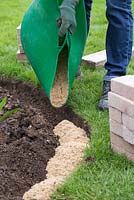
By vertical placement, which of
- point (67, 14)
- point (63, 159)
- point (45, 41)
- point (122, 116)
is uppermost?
point (67, 14)

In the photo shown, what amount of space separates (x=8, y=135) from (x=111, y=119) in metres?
0.58

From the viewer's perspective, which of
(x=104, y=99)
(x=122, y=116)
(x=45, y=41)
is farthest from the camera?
(x=104, y=99)

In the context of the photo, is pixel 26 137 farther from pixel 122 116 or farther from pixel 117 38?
pixel 117 38

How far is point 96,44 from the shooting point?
14.7 feet

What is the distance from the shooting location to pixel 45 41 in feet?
9.55

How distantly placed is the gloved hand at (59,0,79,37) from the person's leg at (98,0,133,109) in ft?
1.34

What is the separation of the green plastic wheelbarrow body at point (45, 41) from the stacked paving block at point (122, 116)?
49cm

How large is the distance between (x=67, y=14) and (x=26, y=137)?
0.66 metres

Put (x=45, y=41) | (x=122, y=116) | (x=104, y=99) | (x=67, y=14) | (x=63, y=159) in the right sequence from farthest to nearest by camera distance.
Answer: (x=104, y=99), (x=45, y=41), (x=67, y=14), (x=63, y=159), (x=122, y=116)

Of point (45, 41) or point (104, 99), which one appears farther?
point (104, 99)

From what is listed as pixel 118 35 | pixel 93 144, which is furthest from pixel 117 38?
pixel 93 144

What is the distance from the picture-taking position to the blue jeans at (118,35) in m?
3.12

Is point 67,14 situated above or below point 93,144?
above

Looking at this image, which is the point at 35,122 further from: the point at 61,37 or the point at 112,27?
the point at 112,27
